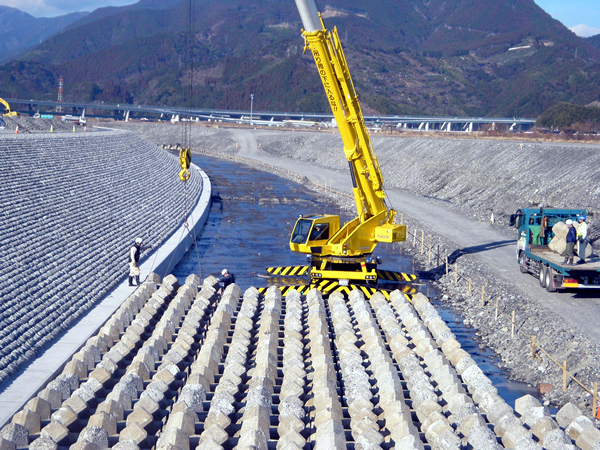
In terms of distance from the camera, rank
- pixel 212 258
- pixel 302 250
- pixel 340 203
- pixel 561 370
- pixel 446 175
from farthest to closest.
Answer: pixel 446 175 < pixel 340 203 < pixel 212 258 < pixel 302 250 < pixel 561 370

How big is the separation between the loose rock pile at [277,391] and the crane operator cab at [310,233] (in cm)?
646

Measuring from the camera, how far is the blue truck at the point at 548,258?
2175 centimetres

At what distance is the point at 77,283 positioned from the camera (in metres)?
20.2

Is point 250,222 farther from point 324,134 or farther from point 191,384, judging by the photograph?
point 324,134

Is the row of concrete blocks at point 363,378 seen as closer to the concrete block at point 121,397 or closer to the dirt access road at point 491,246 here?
the concrete block at point 121,397

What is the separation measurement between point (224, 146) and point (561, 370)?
86.9 m

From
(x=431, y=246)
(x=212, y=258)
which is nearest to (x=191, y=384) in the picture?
(x=212, y=258)

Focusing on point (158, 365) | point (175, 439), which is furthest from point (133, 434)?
point (158, 365)

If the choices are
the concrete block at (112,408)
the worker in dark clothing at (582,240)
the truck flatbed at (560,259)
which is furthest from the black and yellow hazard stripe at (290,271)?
the concrete block at (112,408)

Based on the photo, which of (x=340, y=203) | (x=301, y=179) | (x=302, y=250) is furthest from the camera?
(x=301, y=179)

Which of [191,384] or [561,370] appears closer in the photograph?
[191,384]

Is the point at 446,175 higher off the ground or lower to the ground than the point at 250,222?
higher

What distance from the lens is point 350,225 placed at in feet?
79.0

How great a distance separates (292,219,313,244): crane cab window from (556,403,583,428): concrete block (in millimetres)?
12716
